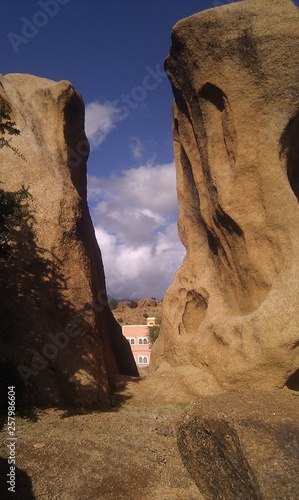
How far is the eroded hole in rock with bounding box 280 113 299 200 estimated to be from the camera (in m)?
9.38

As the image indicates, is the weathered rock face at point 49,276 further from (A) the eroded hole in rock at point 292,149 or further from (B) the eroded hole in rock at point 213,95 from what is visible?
(A) the eroded hole in rock at point 292,149

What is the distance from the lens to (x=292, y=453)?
459 cm

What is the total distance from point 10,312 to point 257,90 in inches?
297

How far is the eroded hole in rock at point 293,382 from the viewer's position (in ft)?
27.0

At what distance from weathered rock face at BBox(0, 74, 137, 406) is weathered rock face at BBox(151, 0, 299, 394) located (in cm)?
277

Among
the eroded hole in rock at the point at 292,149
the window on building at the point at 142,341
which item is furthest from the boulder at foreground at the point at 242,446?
the window on building at the point at 142,341

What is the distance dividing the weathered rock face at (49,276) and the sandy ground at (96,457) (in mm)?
825

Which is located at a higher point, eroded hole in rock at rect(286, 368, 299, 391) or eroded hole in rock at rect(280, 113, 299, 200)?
eroded hole in rock at rect(280, 113, 299, 200)

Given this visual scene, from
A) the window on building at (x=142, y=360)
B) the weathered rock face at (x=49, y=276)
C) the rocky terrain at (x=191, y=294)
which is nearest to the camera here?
the rocky terrain at (x=191, y=294)

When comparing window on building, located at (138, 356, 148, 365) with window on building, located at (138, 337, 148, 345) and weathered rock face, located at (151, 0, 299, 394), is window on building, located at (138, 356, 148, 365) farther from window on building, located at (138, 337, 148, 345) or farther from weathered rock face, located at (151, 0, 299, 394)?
weathered rock face, located at (151, 0, 299, 394)

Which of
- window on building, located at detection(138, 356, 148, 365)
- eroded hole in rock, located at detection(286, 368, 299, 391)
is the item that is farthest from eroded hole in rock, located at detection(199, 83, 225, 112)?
window on building, located at detection(138, 356, 148, 365)

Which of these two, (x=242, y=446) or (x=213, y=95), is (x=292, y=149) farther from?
(x=242, y=446)

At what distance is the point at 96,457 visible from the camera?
610 cm

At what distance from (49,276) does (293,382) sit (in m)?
5.84
